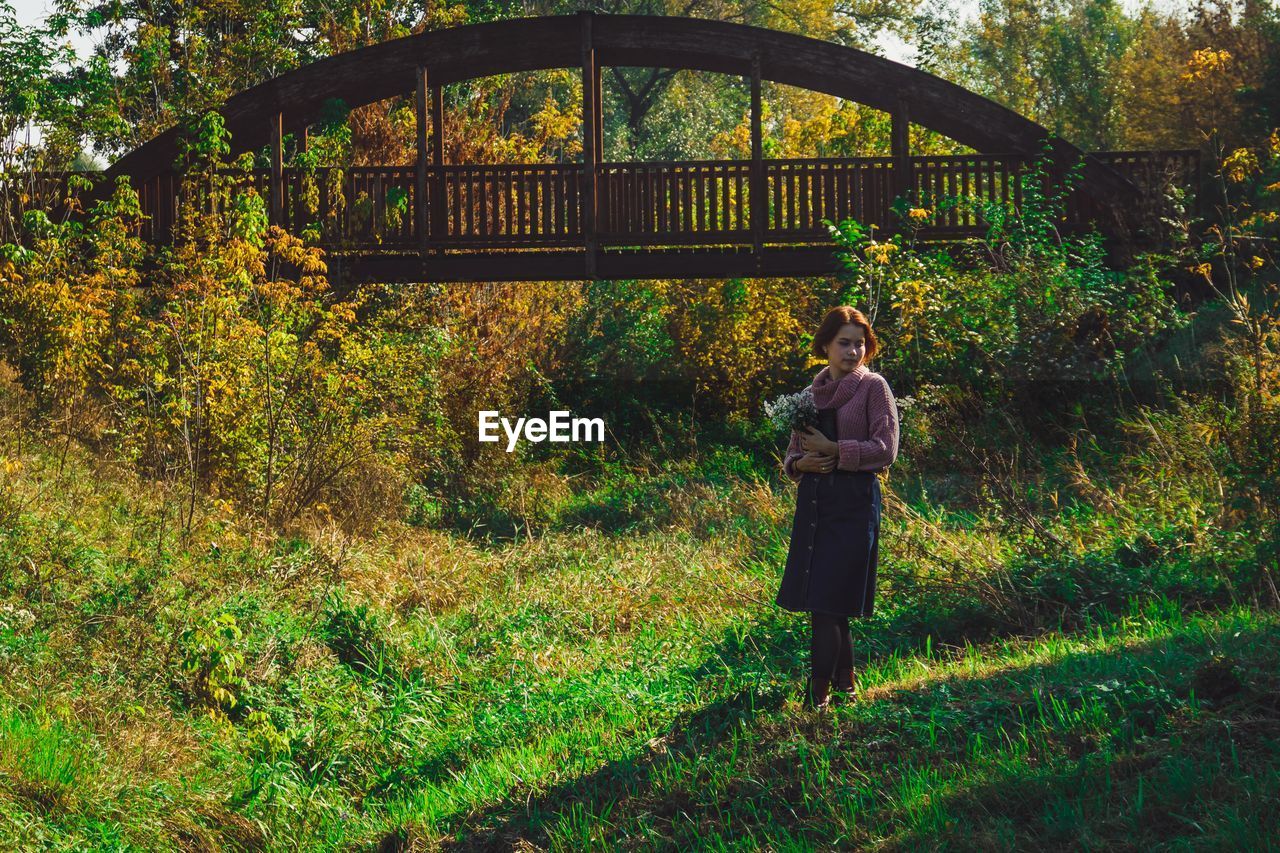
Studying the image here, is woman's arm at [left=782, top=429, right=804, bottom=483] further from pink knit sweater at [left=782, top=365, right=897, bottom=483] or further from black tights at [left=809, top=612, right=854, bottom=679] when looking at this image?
black tights at [left=809, top=612, right=854, bottom=679]

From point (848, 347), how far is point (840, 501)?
0.70 metres

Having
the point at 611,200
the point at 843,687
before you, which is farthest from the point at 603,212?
the point at 843,687

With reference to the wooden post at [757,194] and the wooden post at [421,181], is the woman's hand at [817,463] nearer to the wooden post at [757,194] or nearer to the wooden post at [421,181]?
the wooden post at [757,194]

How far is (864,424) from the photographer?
595cm

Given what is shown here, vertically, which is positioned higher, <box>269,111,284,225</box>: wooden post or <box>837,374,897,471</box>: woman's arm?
<box>269,111,284,225</box>: wooden post

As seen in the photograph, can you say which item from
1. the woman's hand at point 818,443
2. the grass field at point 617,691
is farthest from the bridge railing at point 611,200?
the woman's hand at point 818,443

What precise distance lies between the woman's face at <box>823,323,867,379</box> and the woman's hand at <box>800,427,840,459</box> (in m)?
0.32

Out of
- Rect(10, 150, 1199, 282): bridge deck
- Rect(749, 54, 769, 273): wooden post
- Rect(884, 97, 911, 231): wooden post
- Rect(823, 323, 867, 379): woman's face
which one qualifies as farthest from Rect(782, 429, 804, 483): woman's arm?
Rect(884, 97, 911, 231): wooden post

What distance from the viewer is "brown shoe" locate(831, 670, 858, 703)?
597cm

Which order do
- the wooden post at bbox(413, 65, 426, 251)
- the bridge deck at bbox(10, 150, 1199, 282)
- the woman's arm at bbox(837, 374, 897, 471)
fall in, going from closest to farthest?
1. the woman's arm at bbox(837, 374, 897, 471)
2. the wooden post at bbox(413, 65, 426, 251)
3. the bridge deck at bbox(10, 150, 1199, 282)

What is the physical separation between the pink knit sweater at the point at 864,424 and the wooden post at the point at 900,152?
1130 centimetres

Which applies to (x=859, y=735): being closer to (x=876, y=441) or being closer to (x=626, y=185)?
(x=876, y=441)

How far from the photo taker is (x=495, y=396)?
16.4 meters

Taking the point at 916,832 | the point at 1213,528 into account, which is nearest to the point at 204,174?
the point at 1213,528
